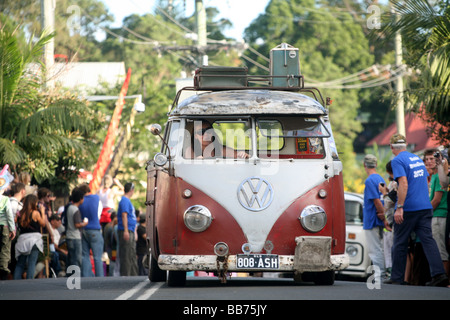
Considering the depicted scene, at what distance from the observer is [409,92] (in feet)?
56.1

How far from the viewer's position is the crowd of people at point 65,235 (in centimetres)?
1556

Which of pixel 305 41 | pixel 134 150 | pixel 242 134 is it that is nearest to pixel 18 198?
pixel 242 134

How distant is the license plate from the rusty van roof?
1.80 meters

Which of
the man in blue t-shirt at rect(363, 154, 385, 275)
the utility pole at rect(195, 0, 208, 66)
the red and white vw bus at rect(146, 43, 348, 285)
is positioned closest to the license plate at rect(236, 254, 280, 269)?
the red and white vw bus at rect(146, 43, 348, 285)

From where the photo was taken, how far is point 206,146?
11523 millimetres

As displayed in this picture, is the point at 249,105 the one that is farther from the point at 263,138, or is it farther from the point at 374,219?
the point at 374,219

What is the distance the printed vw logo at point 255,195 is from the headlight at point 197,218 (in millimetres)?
446

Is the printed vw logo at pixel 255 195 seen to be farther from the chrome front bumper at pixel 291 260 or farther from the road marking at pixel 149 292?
the road marking at pixel 149 292

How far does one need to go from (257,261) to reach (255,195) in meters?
0.79

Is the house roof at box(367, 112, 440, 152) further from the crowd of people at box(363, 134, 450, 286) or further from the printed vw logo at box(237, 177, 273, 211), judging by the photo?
the printed vw logo at box(237, 177, 273, 211)

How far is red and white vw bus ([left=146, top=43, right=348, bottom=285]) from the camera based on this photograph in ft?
35.7

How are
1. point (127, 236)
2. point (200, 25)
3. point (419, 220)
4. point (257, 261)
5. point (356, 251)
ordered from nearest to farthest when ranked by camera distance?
point (257, 261), point (419, 220), point (127, 236), point (356, 251), point (200, 25)

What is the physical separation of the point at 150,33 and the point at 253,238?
238 feet

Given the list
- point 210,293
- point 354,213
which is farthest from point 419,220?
point 354,213
